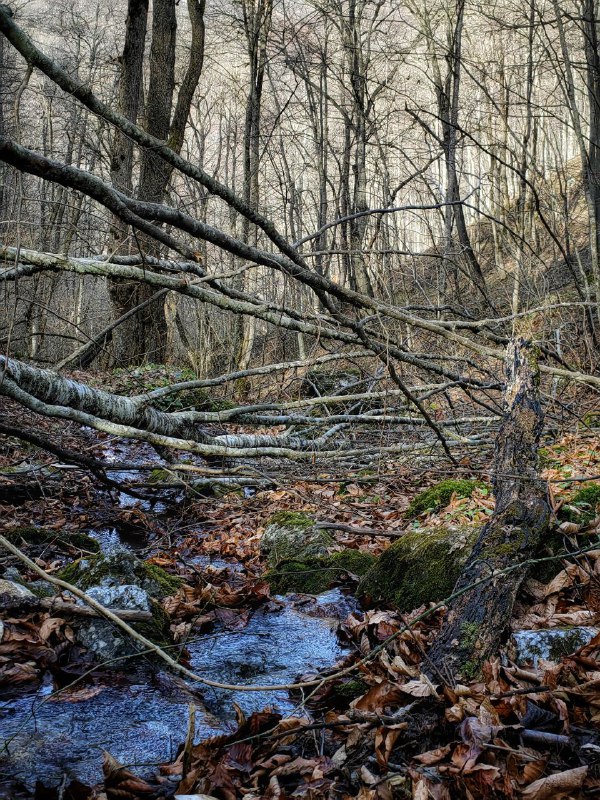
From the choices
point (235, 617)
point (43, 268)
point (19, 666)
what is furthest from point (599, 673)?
point (43, 268)

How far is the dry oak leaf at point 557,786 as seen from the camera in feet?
6.37

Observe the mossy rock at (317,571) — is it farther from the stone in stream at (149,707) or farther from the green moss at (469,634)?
the green moss at (469,634)

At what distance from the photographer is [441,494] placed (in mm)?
5820

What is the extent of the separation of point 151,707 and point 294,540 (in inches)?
98.7

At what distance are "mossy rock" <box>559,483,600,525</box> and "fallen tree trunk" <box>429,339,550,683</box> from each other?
1.83 feet

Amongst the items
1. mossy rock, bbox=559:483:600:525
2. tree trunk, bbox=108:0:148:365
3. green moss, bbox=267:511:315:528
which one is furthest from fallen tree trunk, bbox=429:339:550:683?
tree trunk, bbox=108:0:148:365

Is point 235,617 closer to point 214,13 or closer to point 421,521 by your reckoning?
point 421,521

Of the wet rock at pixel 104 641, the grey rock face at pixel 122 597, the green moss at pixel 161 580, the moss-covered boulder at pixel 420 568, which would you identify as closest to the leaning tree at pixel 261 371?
the moss-covered boulder at pixel 420 568

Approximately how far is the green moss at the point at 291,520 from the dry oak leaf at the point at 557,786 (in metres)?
3.79

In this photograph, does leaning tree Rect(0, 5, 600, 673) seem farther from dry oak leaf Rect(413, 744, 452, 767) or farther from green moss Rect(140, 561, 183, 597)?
green moss Rect(140, 561, 183, 597)

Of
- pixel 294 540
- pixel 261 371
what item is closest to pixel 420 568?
pixel 294 540

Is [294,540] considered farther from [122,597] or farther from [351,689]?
[351,689]

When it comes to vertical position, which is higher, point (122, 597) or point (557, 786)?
point (557, 786)

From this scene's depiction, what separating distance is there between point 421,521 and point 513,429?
2177 mm
